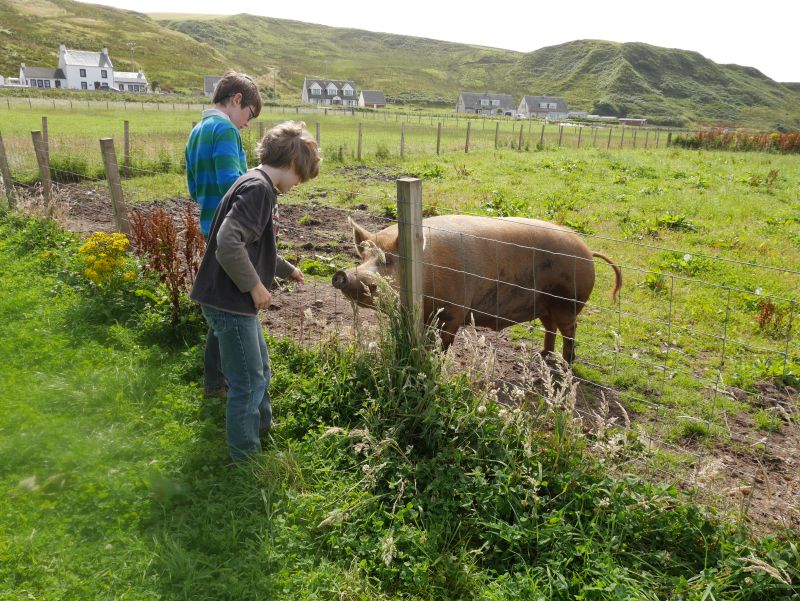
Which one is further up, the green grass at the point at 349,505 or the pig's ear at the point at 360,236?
the pig's ear at the point at 360,236

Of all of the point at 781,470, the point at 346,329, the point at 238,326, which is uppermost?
the point at 238,326

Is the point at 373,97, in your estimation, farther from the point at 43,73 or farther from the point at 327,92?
the point at 43,73

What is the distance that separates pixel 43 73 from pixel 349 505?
115666 mm

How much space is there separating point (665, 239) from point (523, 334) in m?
5.75

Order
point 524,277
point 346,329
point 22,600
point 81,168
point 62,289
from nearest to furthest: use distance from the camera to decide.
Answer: point 22,600 < point 346,329 < point 524,277 < point 62,289 < point 81,168

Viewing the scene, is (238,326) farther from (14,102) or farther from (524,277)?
(14,102)

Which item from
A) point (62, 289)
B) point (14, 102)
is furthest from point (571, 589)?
point (14, 102)

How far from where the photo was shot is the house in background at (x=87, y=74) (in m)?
95.5

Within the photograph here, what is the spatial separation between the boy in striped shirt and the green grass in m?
1.01

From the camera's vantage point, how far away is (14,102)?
46.3 metres

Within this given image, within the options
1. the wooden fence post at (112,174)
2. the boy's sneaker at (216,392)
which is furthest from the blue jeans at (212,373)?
the wooden fence post at (112,174)

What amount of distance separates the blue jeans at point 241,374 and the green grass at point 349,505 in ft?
0.61

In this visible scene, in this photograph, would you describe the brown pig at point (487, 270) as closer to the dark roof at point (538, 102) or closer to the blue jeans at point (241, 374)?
the blue jeans at point (241, 374)

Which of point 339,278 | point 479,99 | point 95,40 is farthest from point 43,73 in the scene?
point 339,278
